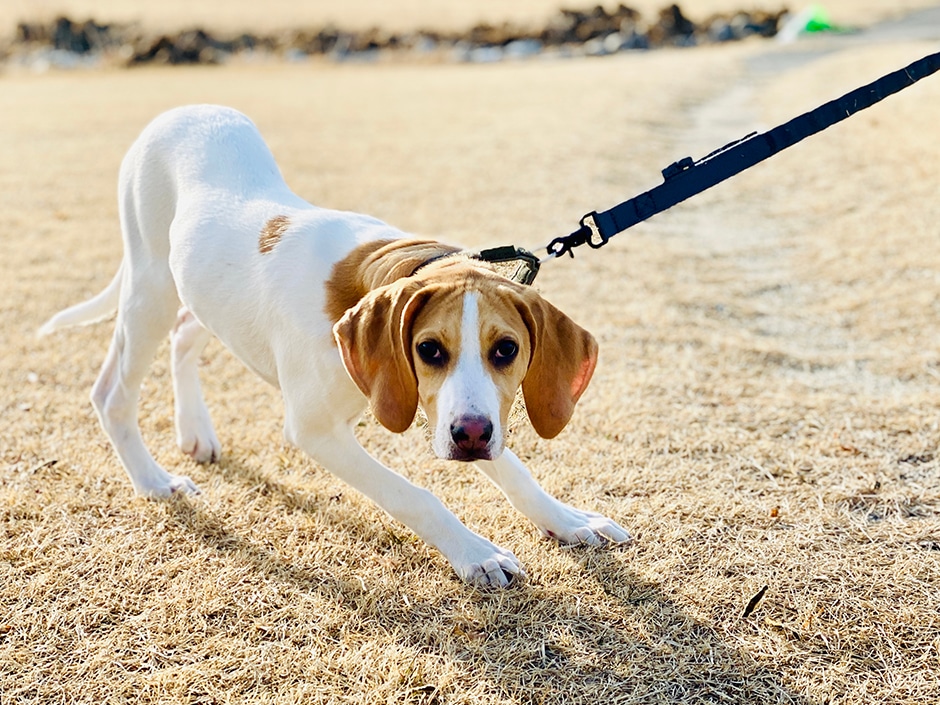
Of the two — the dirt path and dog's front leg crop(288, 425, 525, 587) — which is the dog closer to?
dog's front leg crop(288, 425, 525, 587)

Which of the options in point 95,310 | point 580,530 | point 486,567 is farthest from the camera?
point 95,310

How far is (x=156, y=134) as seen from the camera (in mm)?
3576

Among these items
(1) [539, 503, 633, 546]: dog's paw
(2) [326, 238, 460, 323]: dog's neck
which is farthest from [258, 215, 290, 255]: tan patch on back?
(1) [539, 503, 633, 546]: dog's paw

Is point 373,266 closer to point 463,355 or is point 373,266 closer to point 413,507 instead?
point 463,355

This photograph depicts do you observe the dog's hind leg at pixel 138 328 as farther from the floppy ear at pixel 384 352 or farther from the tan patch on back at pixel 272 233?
the floppy ear at pixel 384 352

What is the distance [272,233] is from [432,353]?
95cm

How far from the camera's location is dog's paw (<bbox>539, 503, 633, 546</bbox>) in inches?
124

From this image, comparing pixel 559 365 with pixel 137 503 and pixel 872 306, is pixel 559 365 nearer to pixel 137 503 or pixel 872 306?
pixel 137 503

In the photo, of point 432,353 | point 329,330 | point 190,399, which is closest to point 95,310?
point 190,399

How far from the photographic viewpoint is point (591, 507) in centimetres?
342

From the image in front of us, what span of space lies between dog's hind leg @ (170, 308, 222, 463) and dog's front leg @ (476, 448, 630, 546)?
1310 millimetres

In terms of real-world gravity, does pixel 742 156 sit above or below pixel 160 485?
above

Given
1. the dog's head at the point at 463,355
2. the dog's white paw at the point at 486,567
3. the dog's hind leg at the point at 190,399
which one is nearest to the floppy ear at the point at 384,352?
the dog's head at the point at 463,355

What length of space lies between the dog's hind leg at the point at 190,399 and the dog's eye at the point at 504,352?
182 cm
